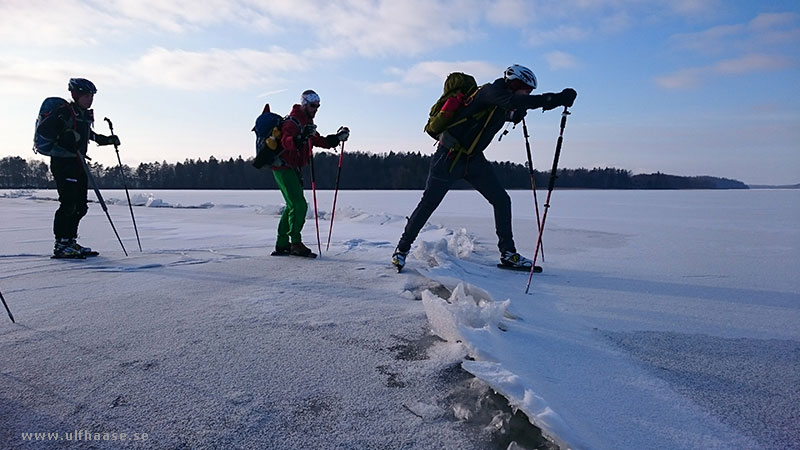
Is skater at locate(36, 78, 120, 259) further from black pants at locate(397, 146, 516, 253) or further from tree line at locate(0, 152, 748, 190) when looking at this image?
tree line at locate(0, 152, 748, 190)

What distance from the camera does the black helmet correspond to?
4.78 metres

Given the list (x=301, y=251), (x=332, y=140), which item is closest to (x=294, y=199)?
(x=301, y=251)

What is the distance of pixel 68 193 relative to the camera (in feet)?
15.9

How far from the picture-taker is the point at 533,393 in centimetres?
142

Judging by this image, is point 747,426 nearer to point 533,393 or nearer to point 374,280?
point 533,393

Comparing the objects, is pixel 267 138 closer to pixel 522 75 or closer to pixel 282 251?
pixel 282 251

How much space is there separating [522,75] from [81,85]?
4.54 meters

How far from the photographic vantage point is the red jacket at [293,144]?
15.1 ft

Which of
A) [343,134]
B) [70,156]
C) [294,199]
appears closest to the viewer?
[70,156]

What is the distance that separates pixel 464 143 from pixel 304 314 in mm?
2226

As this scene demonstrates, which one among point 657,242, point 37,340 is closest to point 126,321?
point 37,340

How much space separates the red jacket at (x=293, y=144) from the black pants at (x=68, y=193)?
2152 mm

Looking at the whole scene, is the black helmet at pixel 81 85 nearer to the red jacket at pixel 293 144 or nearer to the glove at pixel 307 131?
the red jacket at pixel 293 144

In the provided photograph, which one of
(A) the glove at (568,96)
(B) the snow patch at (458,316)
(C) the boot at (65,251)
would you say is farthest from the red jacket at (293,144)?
(B) the snow patch at (458,316)
